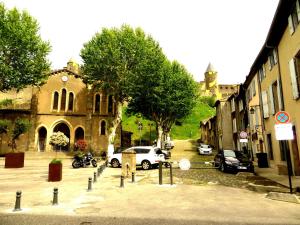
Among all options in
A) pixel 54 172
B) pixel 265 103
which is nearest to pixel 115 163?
pixel 54 172

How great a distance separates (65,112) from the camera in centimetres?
3522

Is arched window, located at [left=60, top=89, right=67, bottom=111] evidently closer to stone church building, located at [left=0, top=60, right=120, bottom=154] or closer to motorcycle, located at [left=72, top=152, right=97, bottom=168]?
stone church building, located at [left=0, top=60, right=120, bottom=154]

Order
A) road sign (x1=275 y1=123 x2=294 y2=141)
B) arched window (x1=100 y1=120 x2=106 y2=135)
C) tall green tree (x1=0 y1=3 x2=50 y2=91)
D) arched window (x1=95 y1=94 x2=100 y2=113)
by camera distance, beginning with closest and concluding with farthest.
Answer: road sign (x1=275 y1=123 x2=294 y2=141)
tall green tree (x1=0 y1=3 x2=50 y2=91)
arched window (x1=100 y1=120 x2=106 y2=135)
arched window (x1=95 y1=94 x2=100 y2=113)

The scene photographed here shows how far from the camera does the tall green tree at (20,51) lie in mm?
25469

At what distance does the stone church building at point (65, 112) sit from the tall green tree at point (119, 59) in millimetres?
6508

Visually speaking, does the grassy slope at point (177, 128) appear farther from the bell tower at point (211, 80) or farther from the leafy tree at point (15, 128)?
the leafy tree at point (15, 128)

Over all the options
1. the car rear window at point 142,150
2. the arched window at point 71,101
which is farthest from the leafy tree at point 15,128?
the car rear window at point 142,150

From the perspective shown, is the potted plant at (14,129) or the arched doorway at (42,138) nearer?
the potted plant at (14,129)

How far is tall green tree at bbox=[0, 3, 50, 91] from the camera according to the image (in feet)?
83.6

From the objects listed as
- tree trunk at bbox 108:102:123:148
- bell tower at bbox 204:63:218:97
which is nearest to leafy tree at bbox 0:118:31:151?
tree trunk at bbox 108:102:123:148

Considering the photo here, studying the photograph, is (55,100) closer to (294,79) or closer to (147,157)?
(147,157)

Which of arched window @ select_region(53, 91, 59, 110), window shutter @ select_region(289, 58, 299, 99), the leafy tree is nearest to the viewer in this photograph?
window shutter @ select_region(289, 58, 299, 99)

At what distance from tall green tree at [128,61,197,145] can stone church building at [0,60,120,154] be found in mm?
5271

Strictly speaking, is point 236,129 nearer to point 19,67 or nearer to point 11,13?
point 19,67
